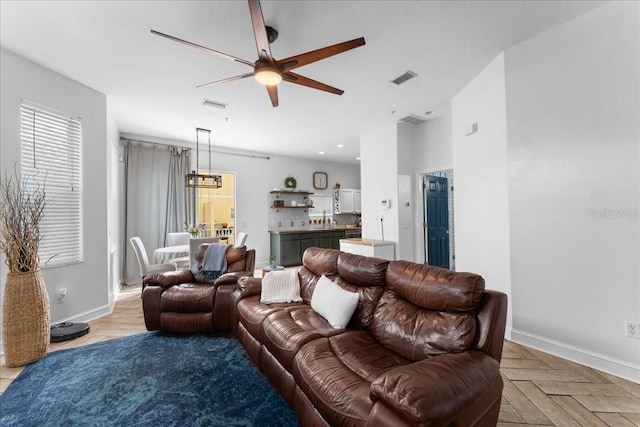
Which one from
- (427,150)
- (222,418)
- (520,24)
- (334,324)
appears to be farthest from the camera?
(427,150)

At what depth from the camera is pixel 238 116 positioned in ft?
14.6

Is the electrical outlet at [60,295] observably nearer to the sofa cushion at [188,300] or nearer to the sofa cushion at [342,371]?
the sofa cushion at [188,300]

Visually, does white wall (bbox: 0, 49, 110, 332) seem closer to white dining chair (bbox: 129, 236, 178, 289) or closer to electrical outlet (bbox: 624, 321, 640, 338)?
white dining chair (bbox: 129, 236, 178, 289)

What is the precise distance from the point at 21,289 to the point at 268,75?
289 cm

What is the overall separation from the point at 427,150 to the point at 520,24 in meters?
Answer: 2.62

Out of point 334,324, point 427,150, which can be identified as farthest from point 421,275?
point 427,150

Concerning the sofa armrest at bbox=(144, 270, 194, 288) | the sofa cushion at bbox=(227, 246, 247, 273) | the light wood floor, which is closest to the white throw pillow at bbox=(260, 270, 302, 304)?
the sofa cushion at bbox=(227, 246, 247, 273)

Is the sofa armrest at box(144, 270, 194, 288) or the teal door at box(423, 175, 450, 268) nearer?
the sofa armrest at box(144, 270, 194, 288)

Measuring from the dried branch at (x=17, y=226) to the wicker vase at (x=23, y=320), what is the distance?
123 millimetres

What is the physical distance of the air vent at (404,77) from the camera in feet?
10.5

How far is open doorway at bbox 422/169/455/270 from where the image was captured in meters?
5.14

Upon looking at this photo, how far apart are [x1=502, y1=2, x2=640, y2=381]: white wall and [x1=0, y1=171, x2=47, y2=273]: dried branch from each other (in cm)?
465

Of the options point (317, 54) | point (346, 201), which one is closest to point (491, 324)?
point (317, 54)

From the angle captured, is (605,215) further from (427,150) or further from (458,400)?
(427,150)
